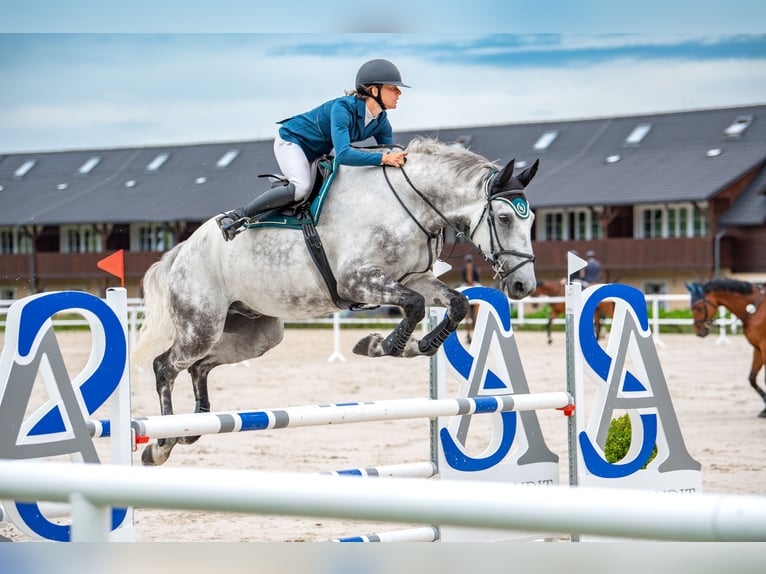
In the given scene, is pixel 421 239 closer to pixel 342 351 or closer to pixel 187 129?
pixel 187 129

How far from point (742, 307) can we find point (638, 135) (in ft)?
74.5

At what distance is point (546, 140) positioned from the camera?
31344mm

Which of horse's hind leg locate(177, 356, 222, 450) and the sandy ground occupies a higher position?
horse's hind leg locate(177, 356, 222, 450)

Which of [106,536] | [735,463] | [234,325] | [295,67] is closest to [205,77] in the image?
[295,67]

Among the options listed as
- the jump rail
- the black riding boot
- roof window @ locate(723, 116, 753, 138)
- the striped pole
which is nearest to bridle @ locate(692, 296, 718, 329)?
the striped pole

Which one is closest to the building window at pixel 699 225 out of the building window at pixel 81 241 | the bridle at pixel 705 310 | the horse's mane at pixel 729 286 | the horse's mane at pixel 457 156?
the building window at pixel 81 241

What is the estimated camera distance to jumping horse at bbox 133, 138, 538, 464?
148 inches

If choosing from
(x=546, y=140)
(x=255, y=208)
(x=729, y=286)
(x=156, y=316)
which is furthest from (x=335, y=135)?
(x=546, y=140)

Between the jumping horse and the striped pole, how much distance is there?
0.21 metres

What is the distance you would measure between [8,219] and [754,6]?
13.9ft

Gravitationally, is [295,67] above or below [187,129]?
above

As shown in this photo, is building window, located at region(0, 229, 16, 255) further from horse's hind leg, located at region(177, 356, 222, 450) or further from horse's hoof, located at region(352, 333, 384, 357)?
horse's hoof, located at region(352, 333, 384, 357)

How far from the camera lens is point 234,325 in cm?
435

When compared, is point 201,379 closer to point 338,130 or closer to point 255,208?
point 255,208
